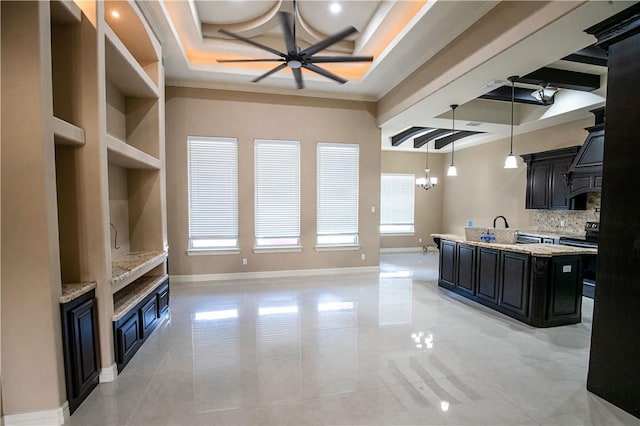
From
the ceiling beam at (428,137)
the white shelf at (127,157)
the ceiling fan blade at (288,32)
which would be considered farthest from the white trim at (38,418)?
the ceiling beam at (428,137)

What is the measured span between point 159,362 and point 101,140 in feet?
7.05

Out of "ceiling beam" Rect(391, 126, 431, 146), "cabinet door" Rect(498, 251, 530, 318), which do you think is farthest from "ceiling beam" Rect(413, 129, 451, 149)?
"cabinet door" Rect(498, 251, 530, 318)

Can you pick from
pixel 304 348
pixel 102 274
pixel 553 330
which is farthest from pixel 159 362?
pixel 553 330

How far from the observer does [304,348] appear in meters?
3.20

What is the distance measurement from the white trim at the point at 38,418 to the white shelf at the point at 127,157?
2.12m

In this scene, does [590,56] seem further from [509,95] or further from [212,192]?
[212,192]

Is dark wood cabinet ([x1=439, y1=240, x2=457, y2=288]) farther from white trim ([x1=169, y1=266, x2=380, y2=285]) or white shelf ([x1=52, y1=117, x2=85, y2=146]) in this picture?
white shelf ([x1=52, y1=117, x2=85, y2=146])

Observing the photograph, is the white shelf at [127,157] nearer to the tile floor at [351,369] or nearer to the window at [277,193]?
the tile floor at [351,369]

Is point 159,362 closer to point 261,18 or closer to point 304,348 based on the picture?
point 304,348

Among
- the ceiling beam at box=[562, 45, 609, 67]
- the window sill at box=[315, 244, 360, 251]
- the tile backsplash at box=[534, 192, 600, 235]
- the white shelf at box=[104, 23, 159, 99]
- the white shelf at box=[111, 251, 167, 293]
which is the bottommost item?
the window sill at box=[315, 244, 360, 251]

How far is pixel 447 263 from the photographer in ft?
17.4

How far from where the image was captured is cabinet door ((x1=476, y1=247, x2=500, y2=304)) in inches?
168

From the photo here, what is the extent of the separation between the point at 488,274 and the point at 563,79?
10.7ft

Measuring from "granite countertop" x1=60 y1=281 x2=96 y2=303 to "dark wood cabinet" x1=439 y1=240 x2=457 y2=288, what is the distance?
16.4 feet
